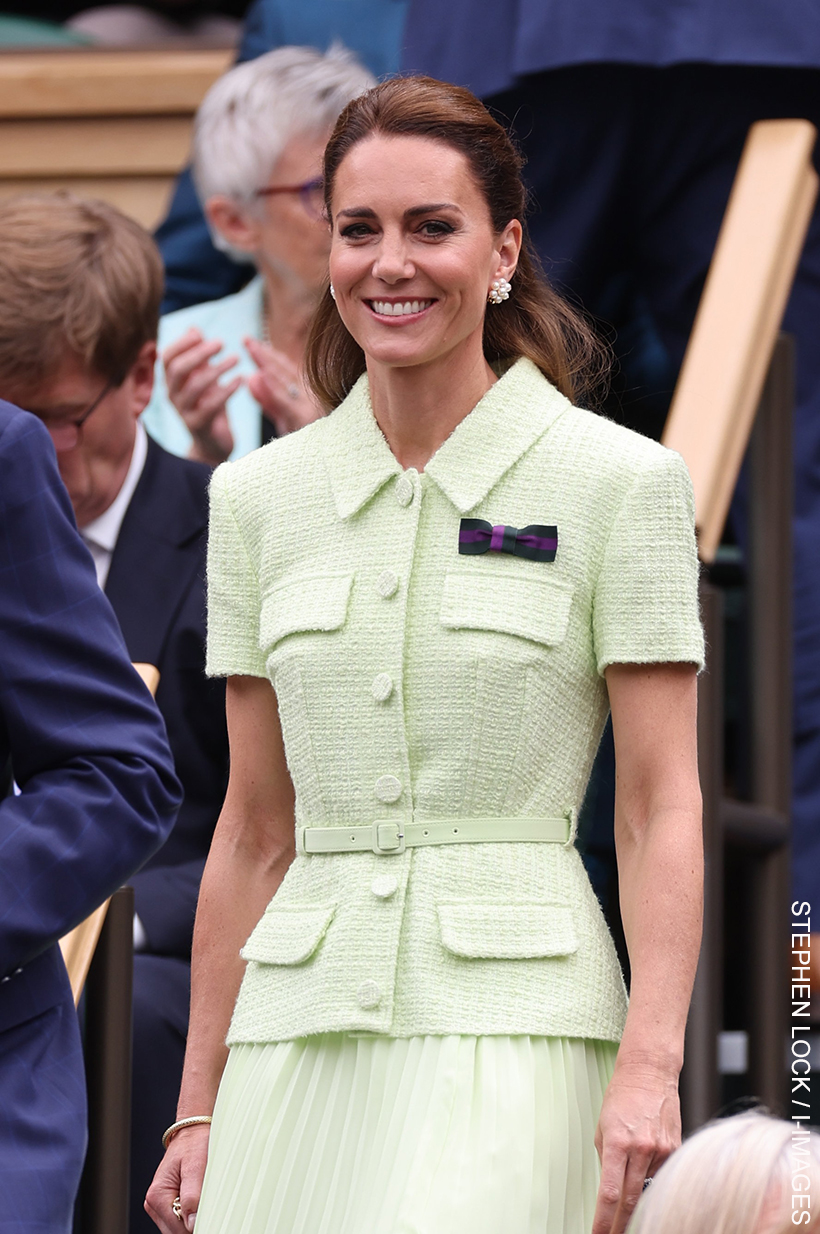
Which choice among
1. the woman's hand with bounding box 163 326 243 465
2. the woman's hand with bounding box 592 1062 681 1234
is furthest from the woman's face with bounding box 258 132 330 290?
the woman's hand with bounding box 592 1062 681 1234

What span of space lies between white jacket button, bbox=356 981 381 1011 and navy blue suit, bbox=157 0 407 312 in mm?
3179

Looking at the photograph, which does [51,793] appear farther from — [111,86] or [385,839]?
[111,86]

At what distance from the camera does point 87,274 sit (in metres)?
3.70

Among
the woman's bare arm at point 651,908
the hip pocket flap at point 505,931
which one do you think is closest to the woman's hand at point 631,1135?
the woman's bare arm at point 651,908

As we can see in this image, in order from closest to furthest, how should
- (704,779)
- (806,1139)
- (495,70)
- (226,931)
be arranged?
1. (806,1139)
2. (226,931)
3. (704,779)
4. (495,70)

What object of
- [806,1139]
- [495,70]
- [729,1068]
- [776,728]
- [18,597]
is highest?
[495,70]

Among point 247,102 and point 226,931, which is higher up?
point 247,102

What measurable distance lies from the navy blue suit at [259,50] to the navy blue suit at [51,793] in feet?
9.48

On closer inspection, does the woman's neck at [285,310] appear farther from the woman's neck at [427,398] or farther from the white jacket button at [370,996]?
the white jacket button at [370,996]

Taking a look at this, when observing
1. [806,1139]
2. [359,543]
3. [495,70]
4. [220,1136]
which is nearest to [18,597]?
[359,543]

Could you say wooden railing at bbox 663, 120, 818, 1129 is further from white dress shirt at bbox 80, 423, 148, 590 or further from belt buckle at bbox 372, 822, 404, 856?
belt buckle at bbox 372, 822, 404, 856

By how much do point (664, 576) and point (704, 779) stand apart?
1.28 m

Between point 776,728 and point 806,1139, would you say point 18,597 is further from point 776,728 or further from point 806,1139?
point 776,728

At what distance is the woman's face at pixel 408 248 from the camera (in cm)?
216
